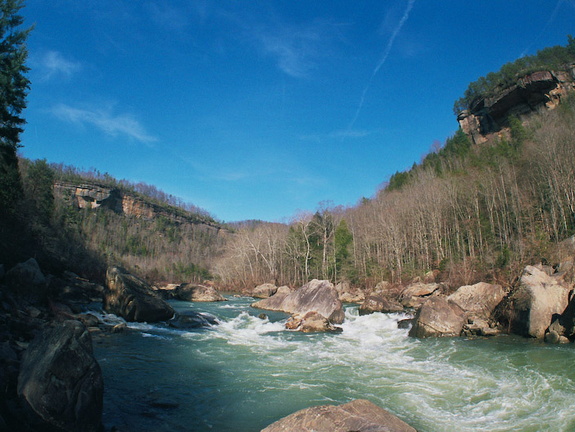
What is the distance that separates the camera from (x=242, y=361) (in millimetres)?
13383

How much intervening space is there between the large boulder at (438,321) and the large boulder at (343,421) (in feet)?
41.3

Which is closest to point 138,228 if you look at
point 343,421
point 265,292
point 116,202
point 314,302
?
point 116,202

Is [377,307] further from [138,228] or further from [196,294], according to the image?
[138,228]

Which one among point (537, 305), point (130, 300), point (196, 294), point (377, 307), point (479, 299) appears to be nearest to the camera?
point (537, 305)

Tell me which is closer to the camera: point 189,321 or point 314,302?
point 189,321

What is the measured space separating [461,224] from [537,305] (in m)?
28.1

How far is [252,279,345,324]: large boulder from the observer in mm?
23375

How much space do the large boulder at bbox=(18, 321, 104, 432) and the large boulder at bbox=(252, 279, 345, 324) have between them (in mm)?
17295

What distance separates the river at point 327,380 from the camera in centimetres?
830

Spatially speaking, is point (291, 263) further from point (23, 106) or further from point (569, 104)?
point (569, 104)

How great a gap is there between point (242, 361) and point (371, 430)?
8.22 m

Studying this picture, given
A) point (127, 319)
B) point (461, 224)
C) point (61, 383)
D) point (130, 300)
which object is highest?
point (461, 224)

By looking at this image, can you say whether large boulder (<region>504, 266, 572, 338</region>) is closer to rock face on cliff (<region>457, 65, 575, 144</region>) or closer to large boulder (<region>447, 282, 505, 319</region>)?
large boulder (<region>447, 282, 505, 319</region>)

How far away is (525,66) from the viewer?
219 ft
